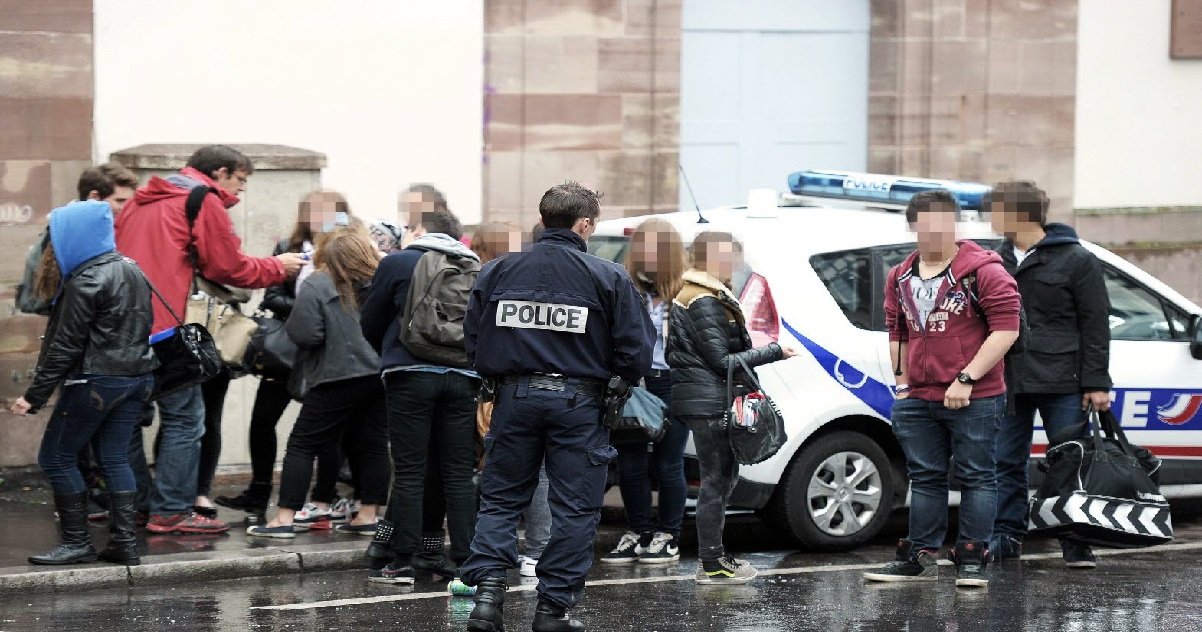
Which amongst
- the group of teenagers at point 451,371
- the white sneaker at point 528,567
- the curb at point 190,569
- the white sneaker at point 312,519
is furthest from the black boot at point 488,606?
the white sneaker at point 312,519

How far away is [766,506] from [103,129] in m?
4.90

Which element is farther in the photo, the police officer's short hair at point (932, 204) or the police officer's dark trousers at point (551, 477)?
the police officer's short hair at point (932, 204)

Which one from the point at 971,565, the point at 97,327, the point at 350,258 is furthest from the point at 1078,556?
the point at 97,327

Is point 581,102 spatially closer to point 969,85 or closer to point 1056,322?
point 969,85

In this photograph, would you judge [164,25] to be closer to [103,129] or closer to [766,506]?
[103,129]

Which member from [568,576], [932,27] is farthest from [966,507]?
[932,27]

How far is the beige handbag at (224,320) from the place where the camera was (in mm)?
9484

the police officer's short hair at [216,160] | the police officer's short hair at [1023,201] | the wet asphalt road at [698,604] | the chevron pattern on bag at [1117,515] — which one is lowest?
the wet asphalt road at [698,604]

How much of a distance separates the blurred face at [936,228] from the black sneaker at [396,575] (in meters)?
2.64

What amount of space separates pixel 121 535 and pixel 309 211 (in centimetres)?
200

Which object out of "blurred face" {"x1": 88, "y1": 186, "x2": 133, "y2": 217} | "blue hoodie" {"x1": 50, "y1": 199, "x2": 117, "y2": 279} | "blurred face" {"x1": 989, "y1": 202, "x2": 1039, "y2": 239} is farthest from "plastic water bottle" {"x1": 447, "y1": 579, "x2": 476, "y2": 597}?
"blurred face" {"x1": 989, "y1": 202, "x2": 1039, "y2": 239}

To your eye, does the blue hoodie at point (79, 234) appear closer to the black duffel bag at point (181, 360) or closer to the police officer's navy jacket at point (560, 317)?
the black duffel bag at point (181, 360)

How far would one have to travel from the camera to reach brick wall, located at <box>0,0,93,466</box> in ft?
36.2

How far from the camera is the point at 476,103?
42.4 ft
